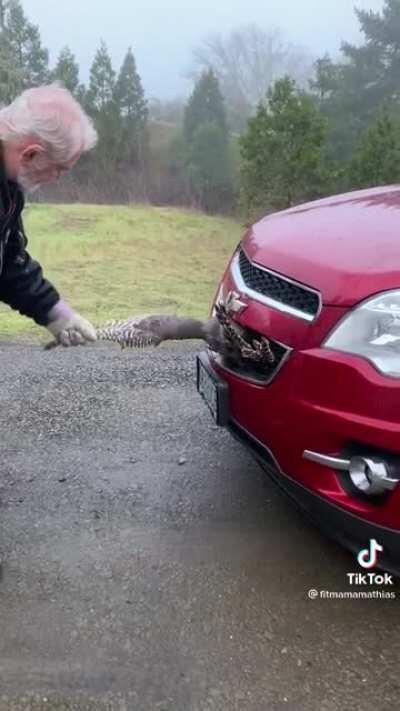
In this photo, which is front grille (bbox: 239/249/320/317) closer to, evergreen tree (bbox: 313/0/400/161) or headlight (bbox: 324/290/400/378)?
headlight (bbox: 324/290/400/378)

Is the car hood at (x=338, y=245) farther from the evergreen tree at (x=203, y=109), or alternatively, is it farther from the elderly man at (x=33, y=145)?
the evergreen tree at (x=203, y=109)

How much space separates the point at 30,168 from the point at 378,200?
4.41 ft

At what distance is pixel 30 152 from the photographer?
2.25 meters

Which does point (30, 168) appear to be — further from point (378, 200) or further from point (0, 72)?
point (0, 72)

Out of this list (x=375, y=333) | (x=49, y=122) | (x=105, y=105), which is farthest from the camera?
(x=105, y=105)

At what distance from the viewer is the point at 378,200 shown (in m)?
2.71

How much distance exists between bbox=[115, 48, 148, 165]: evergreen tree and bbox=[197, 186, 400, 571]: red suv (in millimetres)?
19122

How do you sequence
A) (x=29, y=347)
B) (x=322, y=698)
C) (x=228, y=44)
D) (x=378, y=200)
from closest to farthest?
(x=322, y=698) < (x=378, y=200) < (x=29, y=347) < (x=228, y=44)

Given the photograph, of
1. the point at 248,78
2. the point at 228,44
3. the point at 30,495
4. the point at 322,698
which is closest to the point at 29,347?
the point at 30,495

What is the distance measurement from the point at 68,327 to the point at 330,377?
1.11m

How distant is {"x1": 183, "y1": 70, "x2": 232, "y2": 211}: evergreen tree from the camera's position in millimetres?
17469

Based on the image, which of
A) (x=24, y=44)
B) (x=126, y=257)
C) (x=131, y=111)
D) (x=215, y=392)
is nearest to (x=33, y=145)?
(x=215, y=392)

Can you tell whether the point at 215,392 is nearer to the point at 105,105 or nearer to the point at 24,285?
the point at 24,285

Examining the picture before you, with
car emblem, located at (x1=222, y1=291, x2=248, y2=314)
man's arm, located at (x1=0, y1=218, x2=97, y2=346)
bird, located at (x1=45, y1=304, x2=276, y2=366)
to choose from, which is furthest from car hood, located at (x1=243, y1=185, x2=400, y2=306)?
man's arm, located at (x1=0, y1=218, x2=97, y2=346)
